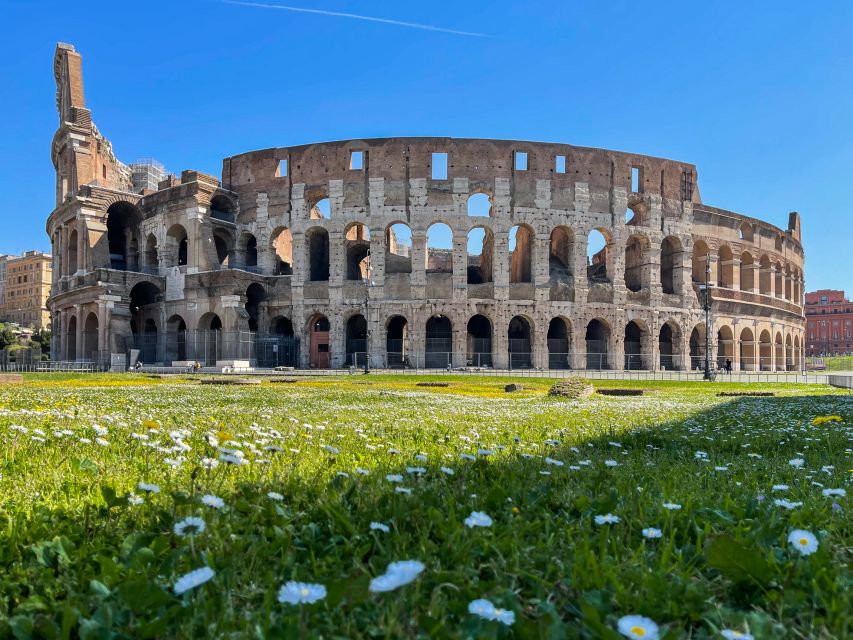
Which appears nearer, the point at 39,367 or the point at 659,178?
the point at 39,367

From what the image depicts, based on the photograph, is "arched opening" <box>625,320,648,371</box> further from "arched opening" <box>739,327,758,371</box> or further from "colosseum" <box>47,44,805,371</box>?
"arched opening" <box>739,327,758,371</box>

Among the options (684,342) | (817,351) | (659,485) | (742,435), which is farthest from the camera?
(817,351)

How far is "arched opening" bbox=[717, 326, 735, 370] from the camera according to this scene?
43.8 metres

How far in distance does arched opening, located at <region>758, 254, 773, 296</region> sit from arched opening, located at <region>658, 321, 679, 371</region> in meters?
11.2

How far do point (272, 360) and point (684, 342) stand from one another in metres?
31.1

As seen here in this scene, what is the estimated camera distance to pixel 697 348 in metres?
43.5

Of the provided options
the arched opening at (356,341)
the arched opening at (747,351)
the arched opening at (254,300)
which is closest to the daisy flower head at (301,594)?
the arched opening at (356,341)

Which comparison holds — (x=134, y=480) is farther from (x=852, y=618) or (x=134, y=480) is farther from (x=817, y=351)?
(x=817, y=351)

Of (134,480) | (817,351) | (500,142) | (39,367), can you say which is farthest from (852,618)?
(817,351)

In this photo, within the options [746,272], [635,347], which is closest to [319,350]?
[635,347]

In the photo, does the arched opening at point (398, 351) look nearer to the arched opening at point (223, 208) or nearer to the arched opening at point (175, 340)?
the arched opening at point (223, 208)

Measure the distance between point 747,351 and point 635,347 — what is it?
1186 cm

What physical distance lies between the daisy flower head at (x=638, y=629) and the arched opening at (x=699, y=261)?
47.6m

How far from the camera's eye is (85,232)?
130 feet
